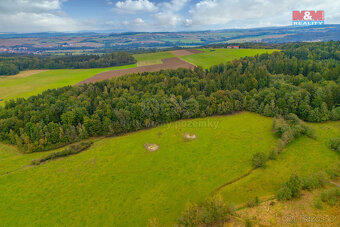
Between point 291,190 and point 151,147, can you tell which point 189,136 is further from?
point 291,190

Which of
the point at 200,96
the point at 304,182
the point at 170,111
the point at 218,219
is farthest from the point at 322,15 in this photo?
the point at 218,219

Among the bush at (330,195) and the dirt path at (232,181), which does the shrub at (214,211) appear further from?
the bush at (330,195)

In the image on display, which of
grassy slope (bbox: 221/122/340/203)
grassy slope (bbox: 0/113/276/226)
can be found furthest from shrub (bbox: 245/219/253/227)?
grassy slope (bbox: 0/113/276/226)

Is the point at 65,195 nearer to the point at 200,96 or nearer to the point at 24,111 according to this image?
the point at 24,111

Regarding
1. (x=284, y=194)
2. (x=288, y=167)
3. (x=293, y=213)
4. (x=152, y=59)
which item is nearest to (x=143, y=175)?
(x=284, y=194)

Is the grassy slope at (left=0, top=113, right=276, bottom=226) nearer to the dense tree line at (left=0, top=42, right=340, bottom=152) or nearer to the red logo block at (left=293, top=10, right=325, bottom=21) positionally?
the dense tree line at (left=0, top=42, right=340, bottom=152)

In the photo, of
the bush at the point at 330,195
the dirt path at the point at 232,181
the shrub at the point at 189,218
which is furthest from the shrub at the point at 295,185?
A: the shrub at the point at 189,218

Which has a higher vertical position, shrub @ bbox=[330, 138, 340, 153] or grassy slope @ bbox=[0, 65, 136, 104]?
grassy slope @ bbox=[0, 65, 136, 104]
